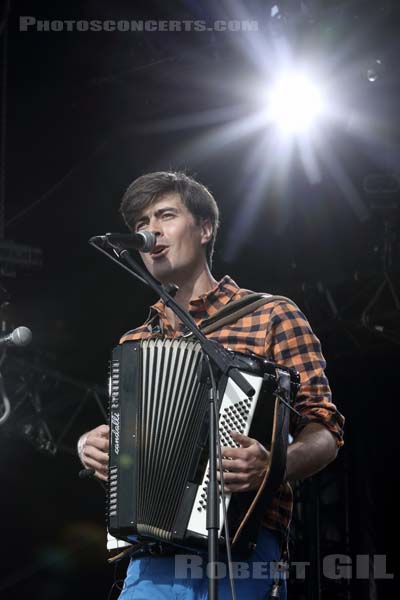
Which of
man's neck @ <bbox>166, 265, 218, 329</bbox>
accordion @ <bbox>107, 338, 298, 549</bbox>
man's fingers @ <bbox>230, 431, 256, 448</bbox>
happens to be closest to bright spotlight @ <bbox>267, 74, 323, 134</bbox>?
man's neck @ <bbox>166, 265, 218, 329</bbox>

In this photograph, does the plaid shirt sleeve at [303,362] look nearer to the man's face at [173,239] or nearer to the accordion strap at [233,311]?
the accordion strap at [233,311]

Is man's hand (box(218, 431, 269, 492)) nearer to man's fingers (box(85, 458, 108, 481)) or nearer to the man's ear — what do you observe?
man's fingers (box(85, 458, 108, 481))

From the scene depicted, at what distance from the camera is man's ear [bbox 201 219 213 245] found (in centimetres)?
332

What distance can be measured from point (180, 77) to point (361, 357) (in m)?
2.97

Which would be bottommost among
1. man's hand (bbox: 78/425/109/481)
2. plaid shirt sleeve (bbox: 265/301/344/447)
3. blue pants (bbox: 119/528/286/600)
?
blue pants (bbox: 119/528/286/600)

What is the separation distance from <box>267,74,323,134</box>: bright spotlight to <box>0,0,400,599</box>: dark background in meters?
0.13

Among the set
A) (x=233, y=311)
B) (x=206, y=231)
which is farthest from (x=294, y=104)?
(x=233, y=311)

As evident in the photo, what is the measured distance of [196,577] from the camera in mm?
2553

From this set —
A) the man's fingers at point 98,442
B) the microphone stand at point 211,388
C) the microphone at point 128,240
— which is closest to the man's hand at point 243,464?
the microphone stand at point 211,388

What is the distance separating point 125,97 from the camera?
5.83 m

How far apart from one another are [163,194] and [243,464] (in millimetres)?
1272

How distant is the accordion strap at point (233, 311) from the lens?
112 inches

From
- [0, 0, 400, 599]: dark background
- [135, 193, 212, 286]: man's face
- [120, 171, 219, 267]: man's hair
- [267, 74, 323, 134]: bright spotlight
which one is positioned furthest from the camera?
[267, 74, 323, 134]: bright spotlight

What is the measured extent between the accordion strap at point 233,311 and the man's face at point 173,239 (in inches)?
12.2
